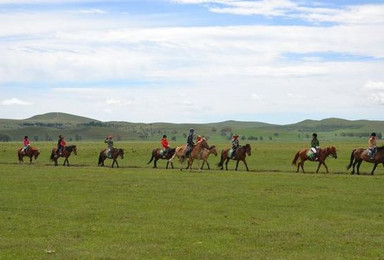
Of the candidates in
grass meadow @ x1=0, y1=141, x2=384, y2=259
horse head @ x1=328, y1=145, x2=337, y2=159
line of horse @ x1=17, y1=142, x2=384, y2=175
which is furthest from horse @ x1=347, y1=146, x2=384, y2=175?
grass meadow @ x1=0, y1=141, x2=384, y2=259

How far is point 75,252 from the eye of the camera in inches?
578

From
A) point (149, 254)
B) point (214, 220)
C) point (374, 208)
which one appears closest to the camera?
point (149, 254)

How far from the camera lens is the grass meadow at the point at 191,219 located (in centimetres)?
1501

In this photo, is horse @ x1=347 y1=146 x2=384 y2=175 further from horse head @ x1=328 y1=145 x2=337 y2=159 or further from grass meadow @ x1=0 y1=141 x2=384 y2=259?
grass meadow @ x1=0 y1=141 x2=384 y2=259

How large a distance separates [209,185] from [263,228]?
1318 centimetres

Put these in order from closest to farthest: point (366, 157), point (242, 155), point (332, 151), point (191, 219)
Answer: point (191, 219) < point (366, 157) < point (332, 151) < point (242, 155)

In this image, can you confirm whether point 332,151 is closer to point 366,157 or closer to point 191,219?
point 366,157

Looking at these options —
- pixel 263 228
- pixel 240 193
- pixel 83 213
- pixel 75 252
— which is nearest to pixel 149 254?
pixel 75 252

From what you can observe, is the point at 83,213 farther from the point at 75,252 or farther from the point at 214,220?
the point at 75,252

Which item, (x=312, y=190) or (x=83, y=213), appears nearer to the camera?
A: (x=83, y=213)

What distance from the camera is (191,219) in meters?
19.8

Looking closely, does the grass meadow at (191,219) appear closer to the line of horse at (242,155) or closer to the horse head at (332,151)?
the line of horse at (242,155)

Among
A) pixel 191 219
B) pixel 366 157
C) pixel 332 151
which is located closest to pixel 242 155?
pixel 332 151

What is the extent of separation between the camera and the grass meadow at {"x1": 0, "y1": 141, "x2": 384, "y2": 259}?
15008mm
